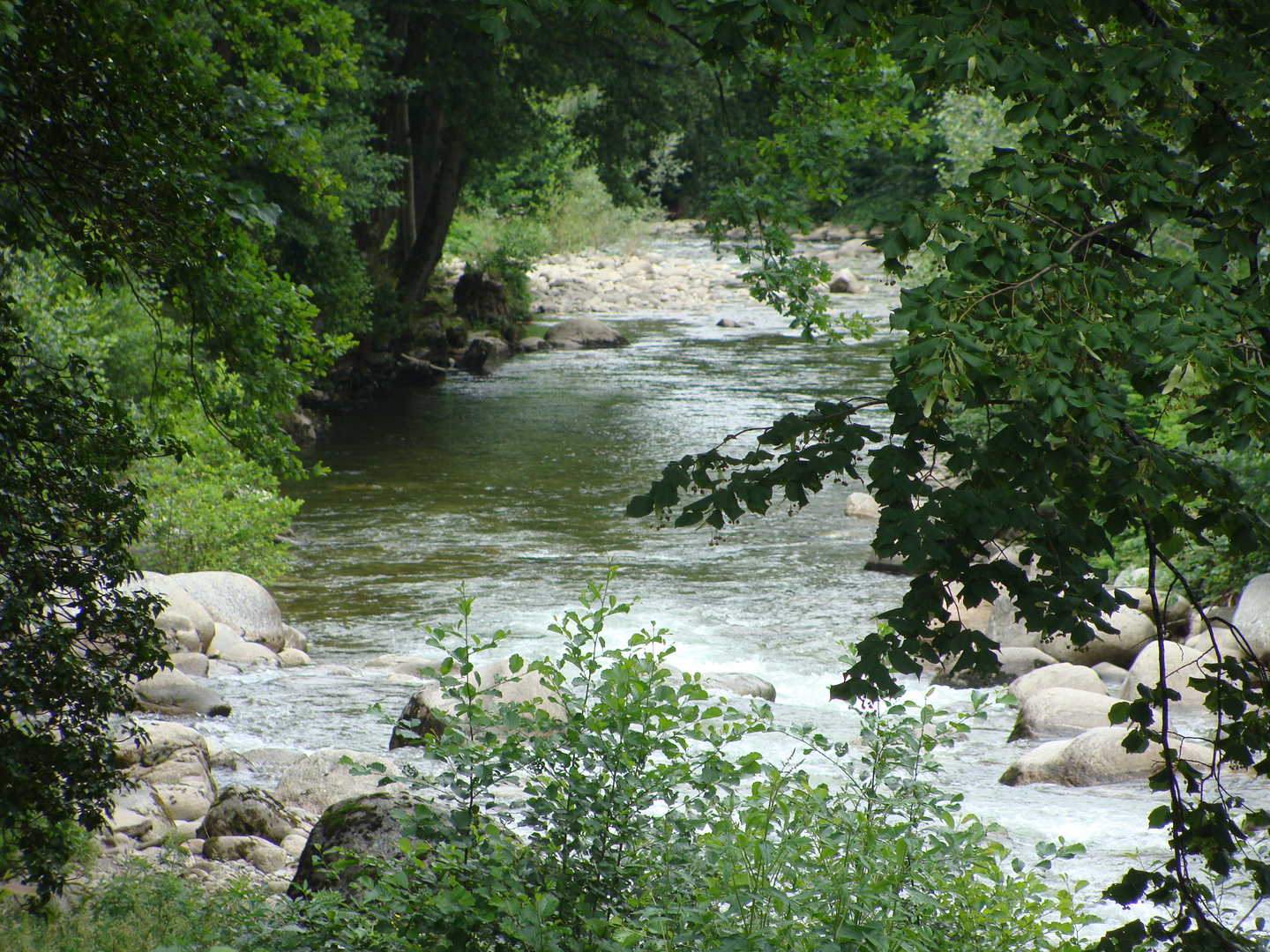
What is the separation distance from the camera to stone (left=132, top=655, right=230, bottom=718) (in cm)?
790

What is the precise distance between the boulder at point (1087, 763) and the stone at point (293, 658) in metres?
5.59

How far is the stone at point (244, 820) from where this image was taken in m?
5.95

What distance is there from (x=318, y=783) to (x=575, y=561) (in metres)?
5.64

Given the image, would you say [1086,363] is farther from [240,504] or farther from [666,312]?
[666,312]

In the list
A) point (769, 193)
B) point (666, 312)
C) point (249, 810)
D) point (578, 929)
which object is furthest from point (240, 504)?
point (666, 312)

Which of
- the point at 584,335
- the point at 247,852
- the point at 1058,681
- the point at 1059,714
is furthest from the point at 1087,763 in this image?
the point at 584,335

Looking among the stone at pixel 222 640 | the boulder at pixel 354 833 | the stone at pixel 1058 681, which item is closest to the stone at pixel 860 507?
the stone at pixel 1058 681

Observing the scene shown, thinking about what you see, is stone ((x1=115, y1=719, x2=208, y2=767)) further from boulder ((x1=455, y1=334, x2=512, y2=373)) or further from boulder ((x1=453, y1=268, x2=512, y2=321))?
boulder ((x1=453, y1=268, x2=512, y2=321))

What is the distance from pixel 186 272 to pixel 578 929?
2950mm

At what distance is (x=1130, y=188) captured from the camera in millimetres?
2041

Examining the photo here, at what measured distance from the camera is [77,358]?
12.7 ft

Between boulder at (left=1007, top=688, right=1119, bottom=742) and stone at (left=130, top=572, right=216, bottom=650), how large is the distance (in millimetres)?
6345

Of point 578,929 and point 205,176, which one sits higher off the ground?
point 205,176

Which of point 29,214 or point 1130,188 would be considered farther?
point 29,214
